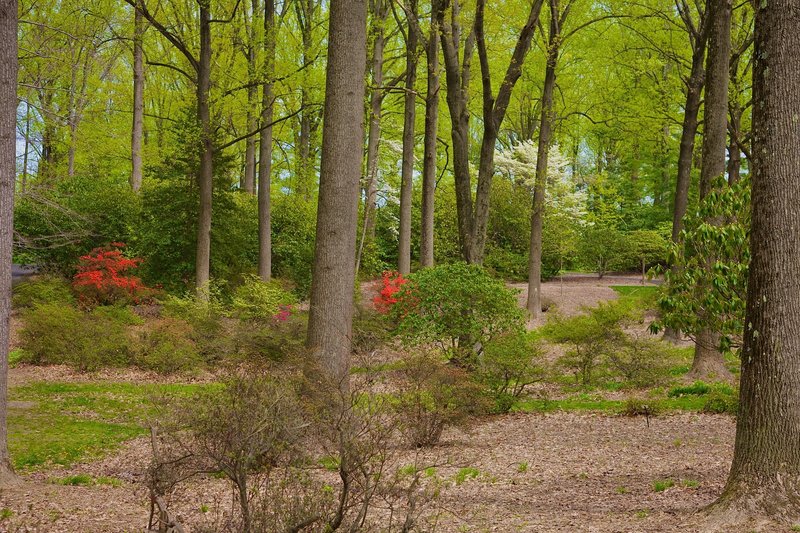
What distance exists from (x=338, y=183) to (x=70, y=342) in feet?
26.0

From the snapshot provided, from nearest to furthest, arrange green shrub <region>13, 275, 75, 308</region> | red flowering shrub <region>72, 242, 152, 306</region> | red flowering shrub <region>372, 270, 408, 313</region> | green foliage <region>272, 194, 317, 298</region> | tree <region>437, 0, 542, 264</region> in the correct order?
tree <region>437, 0, 542, 264</region> → red flowering shrub <region>372, 270, 408, 313</region> → red flowering shrub <region>72, 242, 152, 306</region> → green shrub <region>13, 275, 75, 308</region> → green foliage <region>272, 194, 317, 298</region>

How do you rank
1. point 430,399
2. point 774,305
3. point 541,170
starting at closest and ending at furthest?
point 774,305 → point 430,399 → point 541,170

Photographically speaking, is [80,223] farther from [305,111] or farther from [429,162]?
[429,162]

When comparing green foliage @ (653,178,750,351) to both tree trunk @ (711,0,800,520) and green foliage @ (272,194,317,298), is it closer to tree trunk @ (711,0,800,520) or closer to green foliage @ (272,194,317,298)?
tree trunk @ (711,0,800,520)

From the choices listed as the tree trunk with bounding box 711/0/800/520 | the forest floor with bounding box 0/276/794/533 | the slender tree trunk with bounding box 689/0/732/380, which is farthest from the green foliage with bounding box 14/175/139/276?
the tree trunk with bounding box 711/0/800/520

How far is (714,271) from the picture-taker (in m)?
7.54

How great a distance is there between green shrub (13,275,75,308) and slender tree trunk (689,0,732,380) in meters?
13.8

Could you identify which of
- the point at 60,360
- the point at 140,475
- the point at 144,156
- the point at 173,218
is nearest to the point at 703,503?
the point at 140,475

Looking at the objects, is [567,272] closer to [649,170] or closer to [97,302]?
[649,170]

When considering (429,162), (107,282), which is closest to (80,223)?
(107,282)

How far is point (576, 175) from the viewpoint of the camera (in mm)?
36594

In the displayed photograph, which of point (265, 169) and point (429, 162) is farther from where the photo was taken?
point (265, 169)

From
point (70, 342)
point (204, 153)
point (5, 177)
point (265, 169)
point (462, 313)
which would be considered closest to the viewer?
point (5, 177)

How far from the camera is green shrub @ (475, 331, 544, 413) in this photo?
10.4 meters
